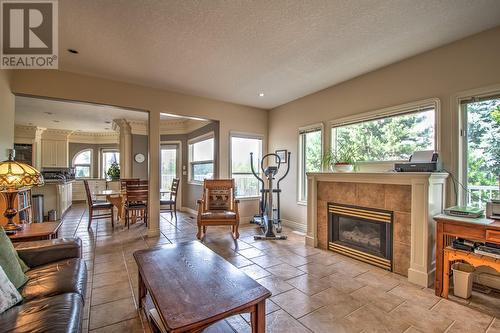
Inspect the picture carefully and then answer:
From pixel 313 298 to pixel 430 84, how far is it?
9.39ft

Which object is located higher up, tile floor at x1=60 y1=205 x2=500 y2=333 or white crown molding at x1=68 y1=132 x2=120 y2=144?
white crown molding at x1=68 y1=132 x2=120 y2=144

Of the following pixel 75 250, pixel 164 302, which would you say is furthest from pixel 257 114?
pixel 164 302

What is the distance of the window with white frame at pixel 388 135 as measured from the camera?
2.90 meters

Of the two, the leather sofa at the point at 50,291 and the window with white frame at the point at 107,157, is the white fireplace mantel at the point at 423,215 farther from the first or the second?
the window with white frame at the point at 107,157

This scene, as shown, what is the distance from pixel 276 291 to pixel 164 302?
1.35m

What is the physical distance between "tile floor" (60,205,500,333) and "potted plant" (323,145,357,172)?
130 centimetres

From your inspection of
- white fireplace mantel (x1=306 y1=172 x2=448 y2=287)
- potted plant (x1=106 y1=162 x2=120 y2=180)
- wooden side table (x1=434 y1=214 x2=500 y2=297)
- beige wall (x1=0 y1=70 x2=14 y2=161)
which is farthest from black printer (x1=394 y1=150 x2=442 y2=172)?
potted plant (x1=106 y1=162 x2=120 y2=180)

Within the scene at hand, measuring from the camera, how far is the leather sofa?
3.78 feet

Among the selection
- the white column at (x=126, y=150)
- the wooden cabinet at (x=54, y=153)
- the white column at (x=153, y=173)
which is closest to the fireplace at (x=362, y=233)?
the white column at (x=153, y=173)

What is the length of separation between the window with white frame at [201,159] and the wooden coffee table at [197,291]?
390cm

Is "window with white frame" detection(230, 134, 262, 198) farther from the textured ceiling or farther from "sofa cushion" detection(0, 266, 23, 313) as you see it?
"sofa cushion" detection(0, 266, 23, 313)

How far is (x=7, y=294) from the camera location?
1.32 metres

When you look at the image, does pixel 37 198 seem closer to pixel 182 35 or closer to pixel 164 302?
pixel 182 35

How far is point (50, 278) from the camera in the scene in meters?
1.62
